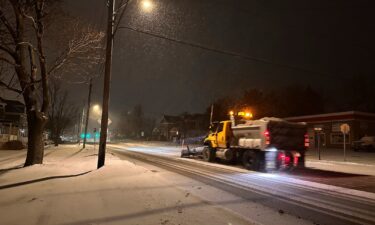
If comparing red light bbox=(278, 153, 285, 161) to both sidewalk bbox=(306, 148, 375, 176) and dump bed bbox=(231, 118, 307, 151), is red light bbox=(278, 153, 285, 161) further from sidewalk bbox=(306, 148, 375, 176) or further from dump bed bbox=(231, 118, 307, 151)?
sidewalk bbox=(306, 148, 375, 176)

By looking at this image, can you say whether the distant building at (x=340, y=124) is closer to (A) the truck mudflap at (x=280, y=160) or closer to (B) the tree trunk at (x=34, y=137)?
(A) the truck mudflap at (x=280, y=160)

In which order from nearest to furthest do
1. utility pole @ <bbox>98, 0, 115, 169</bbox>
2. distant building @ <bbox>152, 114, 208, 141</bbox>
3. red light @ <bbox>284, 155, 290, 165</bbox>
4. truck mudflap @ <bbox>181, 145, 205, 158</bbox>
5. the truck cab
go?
utility pole @ <bbox>98, 0, 115, 169</bbox> → red light @ <bbox>284, 155, 290, 165</bbox> → the truck cab → truck mudflap @ <bbox>181, 145, 205, 158</bbox> → distant building @ <bbox>152, 114, 208, 141</bbox>

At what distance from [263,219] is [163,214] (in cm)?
200

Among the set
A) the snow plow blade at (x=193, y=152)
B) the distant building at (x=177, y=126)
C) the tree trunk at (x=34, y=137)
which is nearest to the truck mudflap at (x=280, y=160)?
the tree trunk at (x=34, y=137)

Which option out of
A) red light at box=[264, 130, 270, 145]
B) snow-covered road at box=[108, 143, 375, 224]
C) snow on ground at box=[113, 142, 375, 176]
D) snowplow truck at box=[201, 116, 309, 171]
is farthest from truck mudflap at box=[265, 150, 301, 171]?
snow on ground at box=[113, 142, 375, 176]

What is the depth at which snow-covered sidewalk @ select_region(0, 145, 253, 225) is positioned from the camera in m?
7.52

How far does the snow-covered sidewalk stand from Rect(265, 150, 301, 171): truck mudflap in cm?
679

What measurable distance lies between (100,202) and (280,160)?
1119cm

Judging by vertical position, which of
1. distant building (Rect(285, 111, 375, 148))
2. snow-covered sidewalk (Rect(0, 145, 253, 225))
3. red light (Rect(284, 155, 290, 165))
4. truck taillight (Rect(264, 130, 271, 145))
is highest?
distant building (Rect(285, 111, 375, 148))

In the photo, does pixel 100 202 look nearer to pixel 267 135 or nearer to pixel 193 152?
pixel 267 135

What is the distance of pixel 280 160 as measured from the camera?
1836 centimetres

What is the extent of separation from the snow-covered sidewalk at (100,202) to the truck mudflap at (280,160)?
22.3 feet

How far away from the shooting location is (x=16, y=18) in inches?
662

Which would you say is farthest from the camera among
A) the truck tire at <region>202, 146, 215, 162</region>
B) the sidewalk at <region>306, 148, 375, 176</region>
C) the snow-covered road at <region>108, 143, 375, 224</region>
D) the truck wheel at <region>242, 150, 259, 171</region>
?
the truck tire at <region>202, 146, 215, 162</region>
